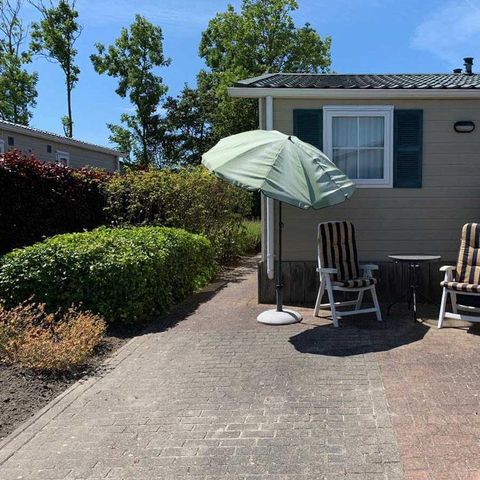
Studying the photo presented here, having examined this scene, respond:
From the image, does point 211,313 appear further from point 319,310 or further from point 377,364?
point 377,364

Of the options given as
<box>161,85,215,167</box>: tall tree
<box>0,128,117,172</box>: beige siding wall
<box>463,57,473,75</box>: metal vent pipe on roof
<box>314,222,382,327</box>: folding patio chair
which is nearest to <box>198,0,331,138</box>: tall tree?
<box>161,85,215,167</box>: tall tree

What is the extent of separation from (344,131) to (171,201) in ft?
14.1

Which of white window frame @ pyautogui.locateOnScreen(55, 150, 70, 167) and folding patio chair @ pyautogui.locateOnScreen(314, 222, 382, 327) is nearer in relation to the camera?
folding patio chair @ pyautogui.locateOnScreen(314, 222, 382, 327)

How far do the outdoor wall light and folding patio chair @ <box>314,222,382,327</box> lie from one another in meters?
2.18

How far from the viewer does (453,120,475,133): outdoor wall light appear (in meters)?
7.74

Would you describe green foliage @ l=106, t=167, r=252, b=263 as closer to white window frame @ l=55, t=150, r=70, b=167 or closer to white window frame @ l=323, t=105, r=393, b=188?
white window frame @ l=323, t=105, r=393, b=188

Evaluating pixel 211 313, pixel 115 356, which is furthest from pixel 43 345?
pixel 211 313

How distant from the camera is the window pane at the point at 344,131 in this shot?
25.7 feet

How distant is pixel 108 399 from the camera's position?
14.3ft

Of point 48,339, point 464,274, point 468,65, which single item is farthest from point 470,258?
point 48,339

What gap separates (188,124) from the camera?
30.2m

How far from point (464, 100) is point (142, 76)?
979 inches

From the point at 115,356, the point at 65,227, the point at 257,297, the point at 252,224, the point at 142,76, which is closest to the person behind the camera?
the point at 115,356

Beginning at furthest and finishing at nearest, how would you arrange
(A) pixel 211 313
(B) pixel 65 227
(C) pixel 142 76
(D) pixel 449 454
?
(C) pixel 142 76 → (B) pixel 65 227 → (A) pixel 211 313 → (D) pixel 449 454
